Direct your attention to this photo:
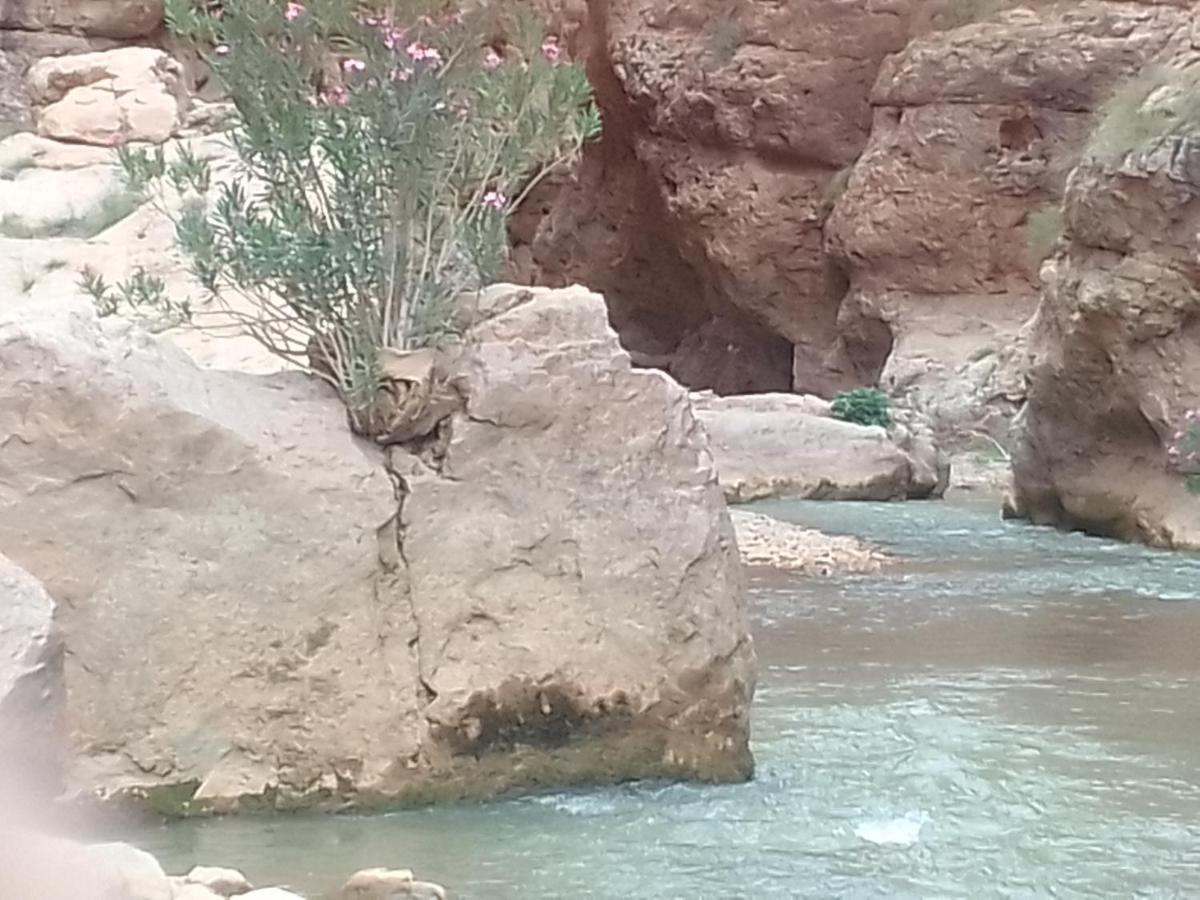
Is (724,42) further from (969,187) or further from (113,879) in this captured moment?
(113,879)

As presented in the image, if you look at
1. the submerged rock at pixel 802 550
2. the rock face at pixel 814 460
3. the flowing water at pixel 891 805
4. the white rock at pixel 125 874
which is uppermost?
the white rock at pixel 125 874

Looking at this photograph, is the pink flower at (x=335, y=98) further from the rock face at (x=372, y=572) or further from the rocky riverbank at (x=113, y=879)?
the rocky riverbank at (x=113, y=879)

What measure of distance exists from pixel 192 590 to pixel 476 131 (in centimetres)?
198

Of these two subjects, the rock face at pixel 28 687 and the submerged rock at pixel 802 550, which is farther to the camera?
the submerged rock at pixel 802 550

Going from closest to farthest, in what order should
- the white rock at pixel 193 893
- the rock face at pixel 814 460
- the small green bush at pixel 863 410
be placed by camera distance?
the white rock at pixel 193 893, the rock face at pixel 814 460, the small green bush at pixel 863 410

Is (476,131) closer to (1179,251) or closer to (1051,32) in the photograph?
(1179,251)

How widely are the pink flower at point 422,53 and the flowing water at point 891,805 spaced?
254 centimetres

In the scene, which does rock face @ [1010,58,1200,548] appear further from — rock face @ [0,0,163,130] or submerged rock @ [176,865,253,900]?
rock face @ [0,0,163,130]

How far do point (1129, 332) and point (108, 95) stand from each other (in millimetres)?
11418

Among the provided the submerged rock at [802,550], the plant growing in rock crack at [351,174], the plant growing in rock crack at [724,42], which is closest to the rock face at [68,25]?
the plant growing in rock crack at [724,42]

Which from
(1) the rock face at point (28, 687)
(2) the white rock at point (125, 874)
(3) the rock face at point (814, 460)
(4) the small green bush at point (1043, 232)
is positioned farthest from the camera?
(4) the small green bush at point (1043, 232)

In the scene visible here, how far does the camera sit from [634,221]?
92.1ft

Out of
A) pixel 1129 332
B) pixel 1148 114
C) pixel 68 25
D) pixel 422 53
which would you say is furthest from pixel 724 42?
pixel 422 53

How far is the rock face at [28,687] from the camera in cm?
360
